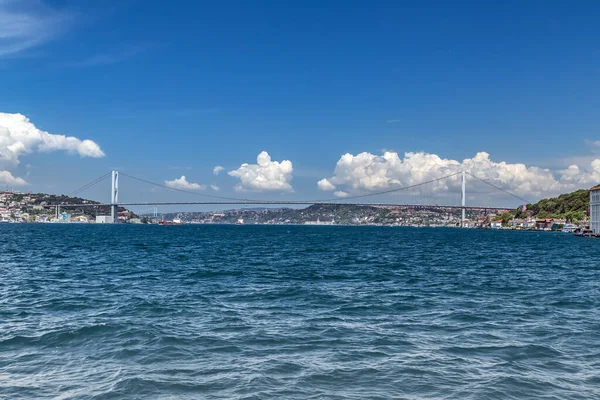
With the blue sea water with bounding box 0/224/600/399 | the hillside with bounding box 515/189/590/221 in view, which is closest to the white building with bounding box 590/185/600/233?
the hillside with bounding box 515/189/590/221

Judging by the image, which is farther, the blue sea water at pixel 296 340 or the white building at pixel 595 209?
the white building at pixel 595 209

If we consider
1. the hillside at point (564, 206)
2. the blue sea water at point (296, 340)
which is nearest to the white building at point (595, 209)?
the hillside at point (564, 206)

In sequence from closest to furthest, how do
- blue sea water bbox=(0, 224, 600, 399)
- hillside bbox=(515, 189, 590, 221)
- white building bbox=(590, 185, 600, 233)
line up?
blue sea water bbox=(0, 224, 600, 399), white building bbox=(590, 185, 600, 233), hillside bbox=(515, 189, 590, 221)

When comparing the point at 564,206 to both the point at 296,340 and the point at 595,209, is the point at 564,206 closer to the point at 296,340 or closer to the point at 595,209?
the point at 595,209

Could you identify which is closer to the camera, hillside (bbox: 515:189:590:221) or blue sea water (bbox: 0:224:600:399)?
blue sea water (bbox: 0:224:600:399)

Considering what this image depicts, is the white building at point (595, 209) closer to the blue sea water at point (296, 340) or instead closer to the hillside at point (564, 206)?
the hillside at point (564, 206)

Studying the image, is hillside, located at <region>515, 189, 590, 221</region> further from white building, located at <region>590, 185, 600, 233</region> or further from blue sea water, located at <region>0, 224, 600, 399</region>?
blue sea water, located at <region>0, 224, 600, 399</region>

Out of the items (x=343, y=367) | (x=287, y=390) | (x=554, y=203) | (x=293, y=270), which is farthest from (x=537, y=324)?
(x=554, y=203)

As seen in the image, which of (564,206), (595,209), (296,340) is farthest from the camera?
(564,206)

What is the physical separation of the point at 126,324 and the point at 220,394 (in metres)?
5.55

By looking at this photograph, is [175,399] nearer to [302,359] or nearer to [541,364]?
[302,359]

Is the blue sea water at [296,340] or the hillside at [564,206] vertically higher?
the hillside at [564,206]

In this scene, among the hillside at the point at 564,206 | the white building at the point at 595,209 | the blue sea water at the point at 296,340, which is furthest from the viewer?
the hillside at the point at 564,206

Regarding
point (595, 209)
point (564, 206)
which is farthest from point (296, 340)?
point (564, 206)
